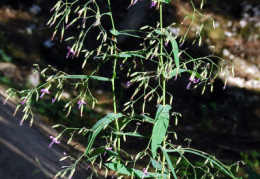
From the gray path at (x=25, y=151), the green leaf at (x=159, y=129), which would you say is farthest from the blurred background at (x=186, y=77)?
the green leaf at (x=159, y=129)

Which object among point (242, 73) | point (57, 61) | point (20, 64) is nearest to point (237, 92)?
point (242, 73)

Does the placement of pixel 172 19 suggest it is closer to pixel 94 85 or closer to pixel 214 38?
pixel 214 38

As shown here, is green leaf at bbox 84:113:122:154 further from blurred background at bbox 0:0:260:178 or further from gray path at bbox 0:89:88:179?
blurred background at bbox 0:0:260:178

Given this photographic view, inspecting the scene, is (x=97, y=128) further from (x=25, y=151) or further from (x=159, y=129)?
(x=25, y=151)

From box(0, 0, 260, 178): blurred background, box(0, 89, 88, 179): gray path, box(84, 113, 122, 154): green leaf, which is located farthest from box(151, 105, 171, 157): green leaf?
box(0, 0, 260, 178): blurred background

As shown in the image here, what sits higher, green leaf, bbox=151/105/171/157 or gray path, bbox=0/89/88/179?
green leaf, bbox=151/105/171/157

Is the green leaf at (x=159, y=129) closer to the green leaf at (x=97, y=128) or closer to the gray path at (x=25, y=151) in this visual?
the green leaf at (x=97, y=128)
